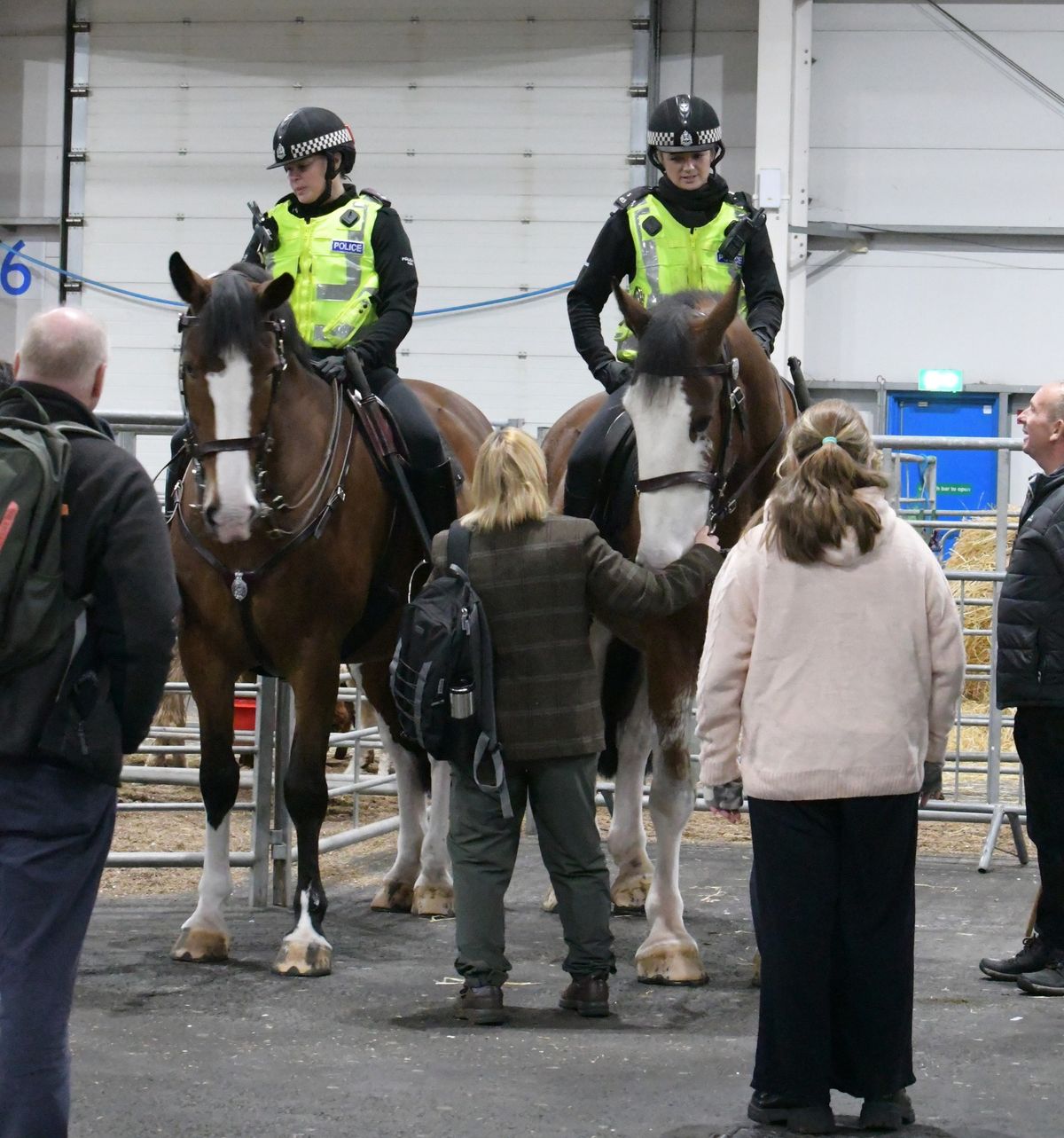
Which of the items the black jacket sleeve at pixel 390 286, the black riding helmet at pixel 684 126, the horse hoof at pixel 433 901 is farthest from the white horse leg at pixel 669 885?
the black riding helmet at pixel 684 126

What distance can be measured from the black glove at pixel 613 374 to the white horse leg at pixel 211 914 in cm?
213

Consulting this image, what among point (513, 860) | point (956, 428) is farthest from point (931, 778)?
point (956, 428)

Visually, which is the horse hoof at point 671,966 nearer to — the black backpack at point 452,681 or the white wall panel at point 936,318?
the black backpack at point 452,681

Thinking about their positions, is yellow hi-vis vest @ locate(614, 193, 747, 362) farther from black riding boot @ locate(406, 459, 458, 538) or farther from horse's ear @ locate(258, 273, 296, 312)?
horse's ear @ locate(258, 273, 296, 312)

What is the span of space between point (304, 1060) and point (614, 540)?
2.22 meters

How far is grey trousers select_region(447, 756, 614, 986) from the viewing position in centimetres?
498

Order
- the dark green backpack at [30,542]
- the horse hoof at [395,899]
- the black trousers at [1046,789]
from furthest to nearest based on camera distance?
the horse hoof at [395,899]
the black trousers at [1046,789]
the dark green backpack at [30,542]

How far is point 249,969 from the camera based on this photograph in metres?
5.64

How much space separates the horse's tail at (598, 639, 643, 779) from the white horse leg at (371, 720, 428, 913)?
2.58 ft

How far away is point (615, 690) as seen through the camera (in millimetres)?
6707

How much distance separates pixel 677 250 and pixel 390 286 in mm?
1125

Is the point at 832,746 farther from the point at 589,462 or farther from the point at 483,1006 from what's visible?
the point at 589,462

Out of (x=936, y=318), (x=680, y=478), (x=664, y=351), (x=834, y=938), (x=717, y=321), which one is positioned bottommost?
(x=834, y=938)

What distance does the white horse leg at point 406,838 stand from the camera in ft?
22.1
